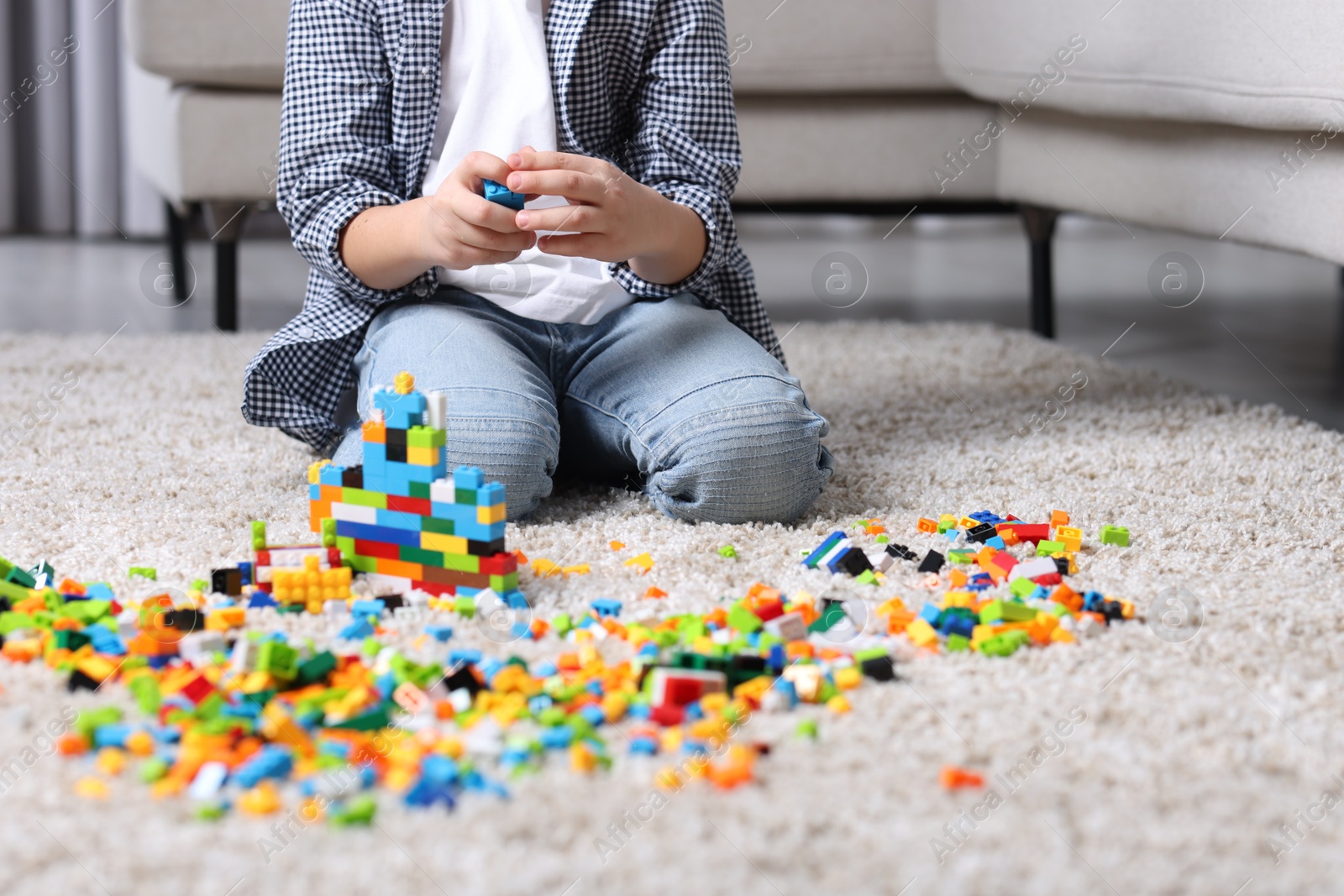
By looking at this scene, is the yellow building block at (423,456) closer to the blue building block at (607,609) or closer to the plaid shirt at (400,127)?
the blue building block at (607,609)

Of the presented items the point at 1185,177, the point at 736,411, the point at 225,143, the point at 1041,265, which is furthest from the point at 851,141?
the point at 736,411

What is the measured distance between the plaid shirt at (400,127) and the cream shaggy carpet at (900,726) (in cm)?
11

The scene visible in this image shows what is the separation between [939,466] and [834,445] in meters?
0.12

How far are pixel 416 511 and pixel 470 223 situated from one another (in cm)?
20

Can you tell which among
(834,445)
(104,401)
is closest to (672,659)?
(834,445)

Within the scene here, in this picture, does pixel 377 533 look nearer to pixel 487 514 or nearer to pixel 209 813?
pixel 487 514

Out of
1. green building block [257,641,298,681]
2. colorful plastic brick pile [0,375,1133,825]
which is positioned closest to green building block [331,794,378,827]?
colorful plastic brick pile [0,375,1133,825]

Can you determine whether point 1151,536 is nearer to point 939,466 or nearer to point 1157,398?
point 939,466

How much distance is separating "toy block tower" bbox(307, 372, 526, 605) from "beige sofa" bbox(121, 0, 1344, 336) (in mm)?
812

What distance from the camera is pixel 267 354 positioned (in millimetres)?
999

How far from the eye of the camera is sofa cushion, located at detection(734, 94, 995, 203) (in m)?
1.73

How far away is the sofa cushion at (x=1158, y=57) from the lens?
3.52 ft

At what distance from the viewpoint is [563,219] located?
2.75 ft

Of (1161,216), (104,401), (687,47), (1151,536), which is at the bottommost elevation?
(104,401)
